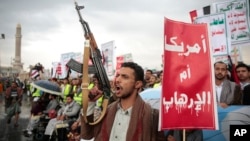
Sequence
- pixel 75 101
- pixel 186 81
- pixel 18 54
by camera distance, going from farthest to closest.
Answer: pixel 18 54 → pixel 75 101 → pixel 186 81

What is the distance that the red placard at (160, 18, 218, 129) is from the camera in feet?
9.22

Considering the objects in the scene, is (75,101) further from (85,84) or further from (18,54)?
(18,54)

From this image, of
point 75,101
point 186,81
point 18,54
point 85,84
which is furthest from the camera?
point 18,54

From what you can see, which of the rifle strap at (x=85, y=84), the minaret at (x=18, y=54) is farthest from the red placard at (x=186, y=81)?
the minaret at (x=18, y=54)

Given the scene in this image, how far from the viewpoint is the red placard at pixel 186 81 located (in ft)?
9.22

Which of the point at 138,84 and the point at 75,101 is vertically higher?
the point at 138,84

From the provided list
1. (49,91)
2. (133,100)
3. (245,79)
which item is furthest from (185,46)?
(49,91)

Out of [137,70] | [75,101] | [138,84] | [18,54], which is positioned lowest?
[75,101]

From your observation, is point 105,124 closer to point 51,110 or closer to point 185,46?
point 185,46

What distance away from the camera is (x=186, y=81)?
2.88m

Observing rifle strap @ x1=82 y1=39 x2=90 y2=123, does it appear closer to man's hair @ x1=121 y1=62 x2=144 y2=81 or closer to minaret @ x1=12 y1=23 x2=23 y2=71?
man's hair @ x1=121 y1=62 x2=144 y2=81

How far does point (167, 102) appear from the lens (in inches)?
110

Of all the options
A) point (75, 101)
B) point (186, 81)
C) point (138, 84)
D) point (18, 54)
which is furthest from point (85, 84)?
point (18, 54)

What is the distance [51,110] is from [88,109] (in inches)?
219
